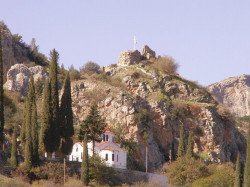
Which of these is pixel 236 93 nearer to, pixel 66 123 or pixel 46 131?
pixel 66 123

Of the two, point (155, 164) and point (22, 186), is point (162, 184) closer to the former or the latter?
point (155, 164)

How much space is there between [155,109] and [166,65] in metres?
12.2

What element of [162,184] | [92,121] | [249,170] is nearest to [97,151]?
[92,121]

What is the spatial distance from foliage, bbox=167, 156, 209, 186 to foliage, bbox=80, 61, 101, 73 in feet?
93.7

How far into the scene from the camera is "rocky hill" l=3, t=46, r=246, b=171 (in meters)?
71.8

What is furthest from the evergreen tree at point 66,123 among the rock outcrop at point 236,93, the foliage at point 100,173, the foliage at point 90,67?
the rock outcrop at point 236,93

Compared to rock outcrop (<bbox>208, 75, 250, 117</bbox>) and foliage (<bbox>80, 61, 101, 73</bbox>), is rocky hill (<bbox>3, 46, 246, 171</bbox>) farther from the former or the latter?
rock outcrop (<bbox>208, 75, 250, 117</bbox>)

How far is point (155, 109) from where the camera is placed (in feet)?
248

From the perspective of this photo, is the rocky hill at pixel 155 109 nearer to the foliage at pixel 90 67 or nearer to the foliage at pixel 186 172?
the foliage at pixel 90 67

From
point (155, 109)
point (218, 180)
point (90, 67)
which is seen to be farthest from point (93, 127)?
point (90, 67)

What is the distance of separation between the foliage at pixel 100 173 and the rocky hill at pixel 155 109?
11628 millimetres

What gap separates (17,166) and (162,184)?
54.9 ft

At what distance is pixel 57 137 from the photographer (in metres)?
56.3

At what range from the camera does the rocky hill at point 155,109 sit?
7181 centimetres
